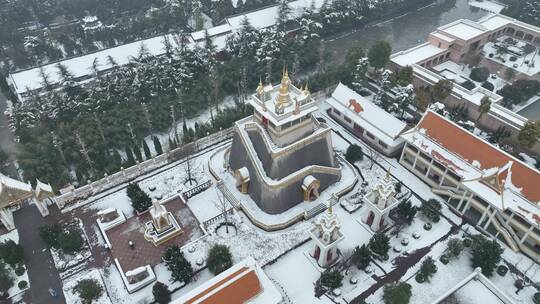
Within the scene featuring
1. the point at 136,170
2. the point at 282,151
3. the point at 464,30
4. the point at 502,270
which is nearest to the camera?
the point at 502,270

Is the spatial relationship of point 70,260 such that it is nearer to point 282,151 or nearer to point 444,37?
point 282,151

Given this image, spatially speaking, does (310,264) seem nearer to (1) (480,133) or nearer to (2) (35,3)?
(1) (480,133)

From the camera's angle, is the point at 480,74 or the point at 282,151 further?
the point at 480,74

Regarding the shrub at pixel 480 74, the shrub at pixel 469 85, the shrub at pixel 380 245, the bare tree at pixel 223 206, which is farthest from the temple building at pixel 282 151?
the shrub at pixel 480 74

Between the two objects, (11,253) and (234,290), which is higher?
(11,253)

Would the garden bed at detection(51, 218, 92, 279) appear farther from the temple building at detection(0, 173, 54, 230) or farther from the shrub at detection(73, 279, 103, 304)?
the temple building at detection(0, 173, 54, 230)

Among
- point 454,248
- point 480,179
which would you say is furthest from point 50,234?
point 480,179

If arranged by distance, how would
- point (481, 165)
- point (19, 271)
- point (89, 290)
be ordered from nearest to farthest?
1. point (89, 290)
2. point (19, 271)
3. point (481, 165)

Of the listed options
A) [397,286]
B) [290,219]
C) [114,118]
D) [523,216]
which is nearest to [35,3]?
[114,118]

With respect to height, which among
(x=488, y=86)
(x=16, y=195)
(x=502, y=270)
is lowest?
(x=502, y=270)
